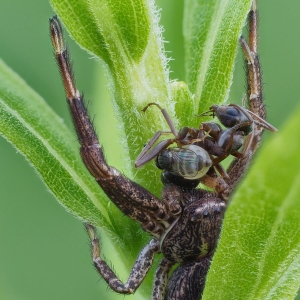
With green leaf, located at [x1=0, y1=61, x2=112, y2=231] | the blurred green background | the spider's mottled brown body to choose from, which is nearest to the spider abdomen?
the spider's mottled brown body

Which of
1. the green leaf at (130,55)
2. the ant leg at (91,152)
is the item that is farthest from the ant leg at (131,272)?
the green leaf at (130,55)

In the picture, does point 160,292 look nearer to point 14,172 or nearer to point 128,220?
point 128,220

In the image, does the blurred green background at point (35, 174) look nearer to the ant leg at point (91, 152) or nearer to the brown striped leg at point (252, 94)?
the brown striped leg at point (252, 94)

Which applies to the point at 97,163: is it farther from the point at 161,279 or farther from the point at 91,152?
the point at 161,279

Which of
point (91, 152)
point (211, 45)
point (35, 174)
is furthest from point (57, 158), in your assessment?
point (35, 174)

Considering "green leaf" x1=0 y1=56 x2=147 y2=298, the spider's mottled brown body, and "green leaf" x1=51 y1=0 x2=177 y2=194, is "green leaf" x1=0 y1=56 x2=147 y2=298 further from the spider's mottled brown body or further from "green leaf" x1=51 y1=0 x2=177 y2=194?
"green leaf" x1=51 y1=0 x2=177 y2=194

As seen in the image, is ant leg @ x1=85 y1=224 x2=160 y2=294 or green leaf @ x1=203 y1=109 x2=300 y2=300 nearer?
green leaf @ x1=203 y1=109 x2=300 y2=300
